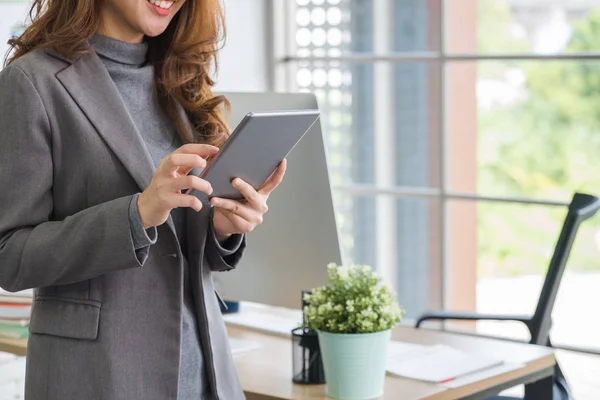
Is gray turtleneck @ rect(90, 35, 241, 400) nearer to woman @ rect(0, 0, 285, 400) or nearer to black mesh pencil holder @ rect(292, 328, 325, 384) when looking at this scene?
woman @ rect(0, 0, 285, 400)

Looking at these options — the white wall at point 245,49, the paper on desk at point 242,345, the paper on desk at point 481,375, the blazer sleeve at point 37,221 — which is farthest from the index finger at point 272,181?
the white wall at point 245,49

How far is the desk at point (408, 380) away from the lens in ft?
6.36

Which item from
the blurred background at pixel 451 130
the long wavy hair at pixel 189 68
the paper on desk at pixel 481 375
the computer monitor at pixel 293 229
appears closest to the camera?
the long wavy hair at pixel 189 68

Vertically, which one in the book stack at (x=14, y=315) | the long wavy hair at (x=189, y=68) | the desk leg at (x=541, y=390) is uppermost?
the long wavy hair at (x=189, y=68)

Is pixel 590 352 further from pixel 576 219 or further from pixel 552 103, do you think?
pixel 552 103

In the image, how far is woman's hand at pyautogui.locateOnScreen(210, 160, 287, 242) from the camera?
152 cm

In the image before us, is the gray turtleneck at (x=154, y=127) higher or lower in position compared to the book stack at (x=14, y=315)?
higher

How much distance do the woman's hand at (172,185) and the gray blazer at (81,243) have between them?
4 centimetres

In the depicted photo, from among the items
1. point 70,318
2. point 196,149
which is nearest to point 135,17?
point 196,149

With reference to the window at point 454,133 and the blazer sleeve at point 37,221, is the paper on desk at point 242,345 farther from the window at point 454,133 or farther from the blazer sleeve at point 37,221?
the window at point 454,133

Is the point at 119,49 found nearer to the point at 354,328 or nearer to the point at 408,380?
the point at 354,328

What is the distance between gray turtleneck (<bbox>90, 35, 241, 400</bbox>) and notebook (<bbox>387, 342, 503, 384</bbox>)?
0.55 m

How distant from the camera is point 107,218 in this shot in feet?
4.66

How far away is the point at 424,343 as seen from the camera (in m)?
2.32
